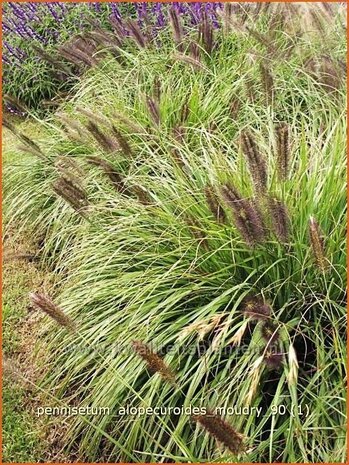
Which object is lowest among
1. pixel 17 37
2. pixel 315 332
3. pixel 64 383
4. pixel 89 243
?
pixel 315 332

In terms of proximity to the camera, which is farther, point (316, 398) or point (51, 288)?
point (51, 288)

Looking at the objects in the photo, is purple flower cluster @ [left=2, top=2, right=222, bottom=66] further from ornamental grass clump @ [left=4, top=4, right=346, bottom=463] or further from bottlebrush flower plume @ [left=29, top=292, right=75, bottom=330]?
bottlebrush flower plume @ [left=29, top=292, right=75, bottom=330]

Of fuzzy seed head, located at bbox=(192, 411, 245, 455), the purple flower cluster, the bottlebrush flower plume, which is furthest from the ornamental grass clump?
the purple flower cluster

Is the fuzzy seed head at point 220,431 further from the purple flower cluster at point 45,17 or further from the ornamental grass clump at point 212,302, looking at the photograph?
the purple flower cluster at point 45,17

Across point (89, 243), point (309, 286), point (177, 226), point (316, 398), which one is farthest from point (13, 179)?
point (316, 398)

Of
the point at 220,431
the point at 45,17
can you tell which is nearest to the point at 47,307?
the point at 220,431

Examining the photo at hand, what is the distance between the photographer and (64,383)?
102 inches

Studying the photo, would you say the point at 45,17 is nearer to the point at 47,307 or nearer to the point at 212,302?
the point at 212,302

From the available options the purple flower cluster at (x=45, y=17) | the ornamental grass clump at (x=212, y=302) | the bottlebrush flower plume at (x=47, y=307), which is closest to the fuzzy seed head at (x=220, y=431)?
the ornamental grass clump at (x=212, y=302)

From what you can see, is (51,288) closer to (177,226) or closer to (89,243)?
(89,243)

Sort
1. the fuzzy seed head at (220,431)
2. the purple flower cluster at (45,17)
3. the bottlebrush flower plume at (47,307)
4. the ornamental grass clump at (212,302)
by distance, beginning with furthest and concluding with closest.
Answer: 1. the purple flower cluster at (45,17)
2. the ornamental grass clump at (212,302)
3. the bottlebrush flower plume at (47,307)
4. the fuzzy seed head at (220,431)

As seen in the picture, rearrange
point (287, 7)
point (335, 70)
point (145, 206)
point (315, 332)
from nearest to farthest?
point (315, 332)
point (145, 206)
point (335, 70)
point (287, 7)

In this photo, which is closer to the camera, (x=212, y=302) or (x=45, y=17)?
(x=212, y=302)

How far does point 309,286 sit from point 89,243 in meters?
1.08
